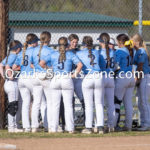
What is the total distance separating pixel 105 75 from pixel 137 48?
1.19m

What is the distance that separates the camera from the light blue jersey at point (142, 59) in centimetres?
1188

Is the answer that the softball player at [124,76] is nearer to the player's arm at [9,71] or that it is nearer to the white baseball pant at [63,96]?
the white baseball pant at [63,96]

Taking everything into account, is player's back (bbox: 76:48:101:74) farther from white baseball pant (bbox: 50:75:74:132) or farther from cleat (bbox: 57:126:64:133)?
cleat (bbox: 57:126:64:133)

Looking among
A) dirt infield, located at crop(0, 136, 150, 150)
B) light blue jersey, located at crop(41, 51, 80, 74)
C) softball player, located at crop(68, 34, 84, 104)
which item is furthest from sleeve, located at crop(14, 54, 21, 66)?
dirt infield, located at crop(0, 136, 150, 150)

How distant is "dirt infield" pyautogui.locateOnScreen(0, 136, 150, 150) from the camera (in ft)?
29.3

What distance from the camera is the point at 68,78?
10.9 m

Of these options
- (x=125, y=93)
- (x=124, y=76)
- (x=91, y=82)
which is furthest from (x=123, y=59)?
(x=91, y=82)

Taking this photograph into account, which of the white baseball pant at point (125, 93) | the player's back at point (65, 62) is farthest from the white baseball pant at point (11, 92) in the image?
the white baseball pant at point (125, 93)

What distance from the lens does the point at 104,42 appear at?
441 inches

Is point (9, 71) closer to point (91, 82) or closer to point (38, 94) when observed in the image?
point (38, 94)

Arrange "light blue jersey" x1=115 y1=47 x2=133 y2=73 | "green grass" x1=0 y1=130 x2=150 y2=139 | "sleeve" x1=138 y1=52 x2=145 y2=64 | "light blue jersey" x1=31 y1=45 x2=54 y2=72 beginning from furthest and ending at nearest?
"sleeve" x1=138 y1=52 x2=145 y2=64 < "light blue jersey" x1=115 y1=47 x2=133 y2=73 < "light blue jersey" x1=31 y1=45 x2=54 y2=72 < "green grass" x1=0 y1=130 x2=150 y2=139

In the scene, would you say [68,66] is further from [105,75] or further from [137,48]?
[137,48]

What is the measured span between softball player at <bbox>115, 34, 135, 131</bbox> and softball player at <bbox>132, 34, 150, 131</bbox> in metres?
0.26

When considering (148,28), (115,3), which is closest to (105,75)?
(115,3)
